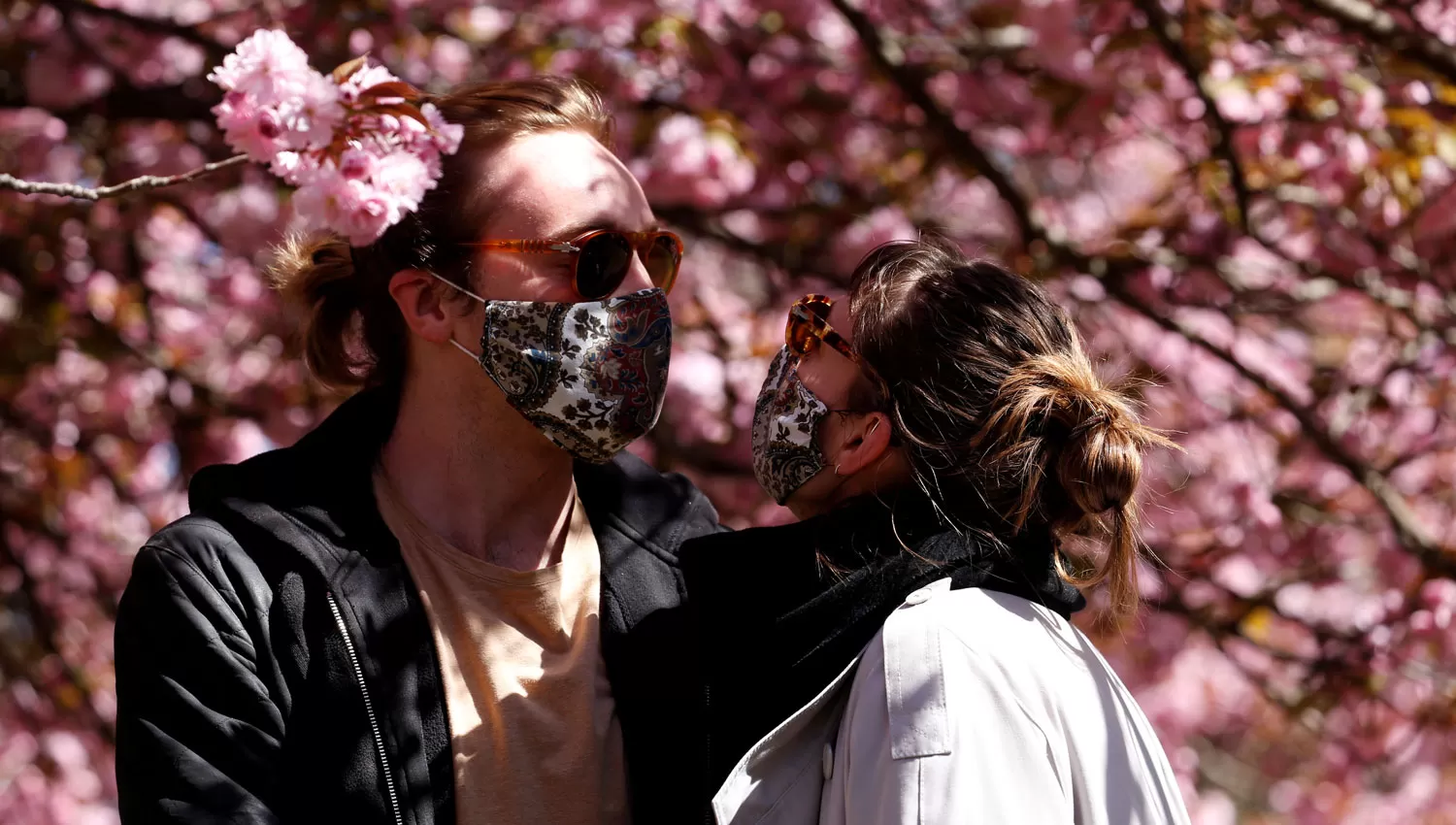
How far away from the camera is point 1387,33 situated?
3.02m

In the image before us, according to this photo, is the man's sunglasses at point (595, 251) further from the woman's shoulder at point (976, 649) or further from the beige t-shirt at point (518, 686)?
the woman's shoulder at point (976, 649)

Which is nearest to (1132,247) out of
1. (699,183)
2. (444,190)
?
(699,183)

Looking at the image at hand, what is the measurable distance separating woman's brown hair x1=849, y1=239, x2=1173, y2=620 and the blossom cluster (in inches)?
27.6

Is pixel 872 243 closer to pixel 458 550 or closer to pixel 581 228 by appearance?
pixel 581 228

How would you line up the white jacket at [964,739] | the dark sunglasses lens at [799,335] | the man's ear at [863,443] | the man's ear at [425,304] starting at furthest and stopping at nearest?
the man's ear at [425,304] → the dark sunglasses lens at [799,335] → the man's ear at [863,443] → the white jacket at [964,739]

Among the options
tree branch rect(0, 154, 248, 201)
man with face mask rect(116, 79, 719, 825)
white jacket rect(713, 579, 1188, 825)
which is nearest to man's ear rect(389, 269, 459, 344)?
man with face mask rect(116, 79, 719, 825)

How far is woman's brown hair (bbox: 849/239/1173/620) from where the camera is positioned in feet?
5.69

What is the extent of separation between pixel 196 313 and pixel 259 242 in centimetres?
68

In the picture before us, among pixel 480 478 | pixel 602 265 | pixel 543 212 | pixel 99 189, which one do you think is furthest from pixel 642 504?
pixel 99 189

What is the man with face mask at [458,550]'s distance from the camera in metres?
1.66

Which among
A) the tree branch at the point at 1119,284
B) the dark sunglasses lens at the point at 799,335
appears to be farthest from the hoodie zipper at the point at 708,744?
the tree branch at the point at 1119,284

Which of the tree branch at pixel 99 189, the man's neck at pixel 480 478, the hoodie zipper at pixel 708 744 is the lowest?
the hoodie zipper at pixel 708 744

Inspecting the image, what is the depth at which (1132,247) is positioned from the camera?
3.91m

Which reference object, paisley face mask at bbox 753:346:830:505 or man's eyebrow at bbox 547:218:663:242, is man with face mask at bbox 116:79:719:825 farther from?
paisley face mask at bbox 753:346:830:505
